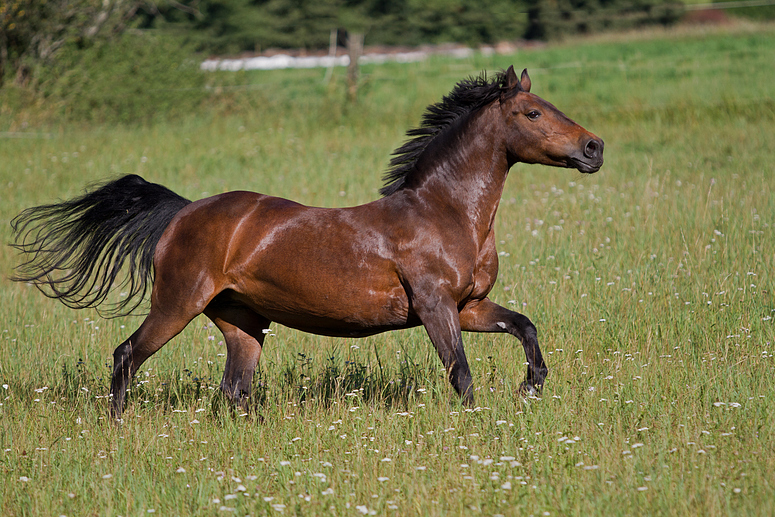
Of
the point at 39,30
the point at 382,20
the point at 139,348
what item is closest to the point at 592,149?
the point at 139,348

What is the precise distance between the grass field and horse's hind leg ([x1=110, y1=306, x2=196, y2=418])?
175mm

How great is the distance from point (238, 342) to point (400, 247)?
55.7 inches

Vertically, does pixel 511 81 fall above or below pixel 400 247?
above

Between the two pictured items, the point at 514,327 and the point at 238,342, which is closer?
the point at 514,327

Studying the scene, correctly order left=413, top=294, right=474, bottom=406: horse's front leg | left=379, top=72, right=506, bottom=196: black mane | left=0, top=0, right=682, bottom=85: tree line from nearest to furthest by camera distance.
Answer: left=413, top=294, right=474, bottom=406: horse's front leg → left=379, top=72, right=506, bottom=196: black mane → left=0, top=0, right=682, bottom=85: tree line

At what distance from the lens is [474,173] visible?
467 cm

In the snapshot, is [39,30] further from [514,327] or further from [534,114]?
[514,327]

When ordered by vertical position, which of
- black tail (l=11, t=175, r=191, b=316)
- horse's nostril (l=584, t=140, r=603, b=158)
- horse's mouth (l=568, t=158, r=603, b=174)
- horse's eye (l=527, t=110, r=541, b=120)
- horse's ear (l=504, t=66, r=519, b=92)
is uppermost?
horse's ear (l=504, t=66, r=519, b=92)

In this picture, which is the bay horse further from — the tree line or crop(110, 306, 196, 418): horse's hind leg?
the tree line

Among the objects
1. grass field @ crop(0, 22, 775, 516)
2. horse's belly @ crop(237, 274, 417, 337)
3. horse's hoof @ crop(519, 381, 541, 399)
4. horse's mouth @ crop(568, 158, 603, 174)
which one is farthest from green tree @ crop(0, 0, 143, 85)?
horse's hoof @ crop(519, 381, 541, 399)

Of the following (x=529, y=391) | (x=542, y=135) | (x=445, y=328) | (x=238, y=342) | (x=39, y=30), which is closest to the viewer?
(x=445, y=328)

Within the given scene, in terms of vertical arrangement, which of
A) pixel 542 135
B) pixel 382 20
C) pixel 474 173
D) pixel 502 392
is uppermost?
pixel 382 20

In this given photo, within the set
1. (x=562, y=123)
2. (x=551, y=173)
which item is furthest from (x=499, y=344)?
(x=551, y=173)

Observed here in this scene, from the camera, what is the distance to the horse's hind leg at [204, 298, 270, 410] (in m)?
5.18
